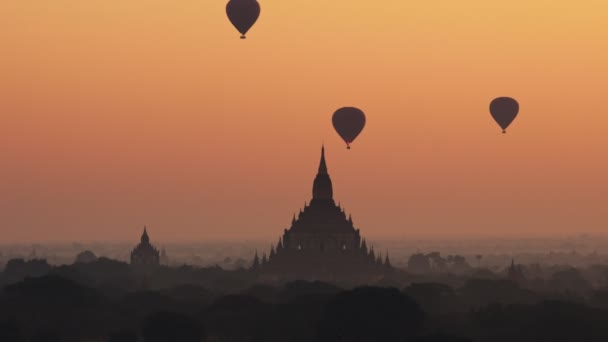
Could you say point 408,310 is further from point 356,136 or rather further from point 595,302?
point 595,302

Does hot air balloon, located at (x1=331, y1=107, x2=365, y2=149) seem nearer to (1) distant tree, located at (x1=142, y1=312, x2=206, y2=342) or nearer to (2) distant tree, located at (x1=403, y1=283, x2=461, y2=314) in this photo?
(2) distant tree, located at (x1=403, y1=283, x2=461, y2=314)

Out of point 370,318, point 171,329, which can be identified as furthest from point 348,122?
point 171,329

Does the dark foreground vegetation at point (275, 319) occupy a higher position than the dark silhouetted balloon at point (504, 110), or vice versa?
the dark silhouetted balloon at point (504, 110)

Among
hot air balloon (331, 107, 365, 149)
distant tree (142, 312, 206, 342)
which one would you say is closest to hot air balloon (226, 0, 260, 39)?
distant tree (142, 312, 206, 342)

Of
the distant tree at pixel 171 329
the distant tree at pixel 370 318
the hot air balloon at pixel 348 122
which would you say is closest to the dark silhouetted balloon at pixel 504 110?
the hot air balloon at pixel 348 122

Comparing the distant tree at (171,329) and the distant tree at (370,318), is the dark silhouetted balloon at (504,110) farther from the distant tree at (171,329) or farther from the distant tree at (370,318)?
the distant tree at (171,329)

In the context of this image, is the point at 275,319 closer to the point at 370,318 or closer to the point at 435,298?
the point at 370,318

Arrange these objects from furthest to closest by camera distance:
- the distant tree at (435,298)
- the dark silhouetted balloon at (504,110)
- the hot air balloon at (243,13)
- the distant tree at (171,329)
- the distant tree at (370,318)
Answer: the distant tree at (435,298) → the dark silhouetted balloon at (504,110) → the hot air balloon at (243,13) → the distant tree at (370,318) → the distant tree at (171,329)

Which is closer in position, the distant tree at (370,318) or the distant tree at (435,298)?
the distant tree at (370,318)
